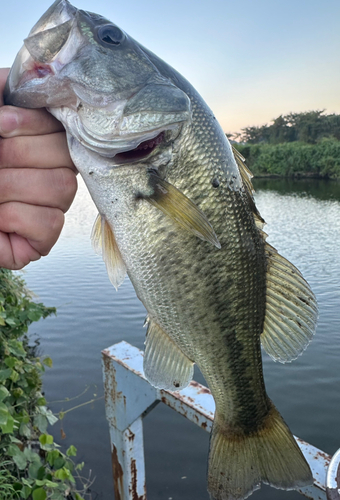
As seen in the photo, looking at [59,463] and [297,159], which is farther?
[297,159]

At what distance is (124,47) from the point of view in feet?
4.49

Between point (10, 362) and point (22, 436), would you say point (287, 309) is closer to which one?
point (10, 362)

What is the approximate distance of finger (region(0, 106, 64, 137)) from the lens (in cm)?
120

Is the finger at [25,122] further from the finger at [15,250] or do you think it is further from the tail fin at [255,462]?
the tail fin at [255,462]

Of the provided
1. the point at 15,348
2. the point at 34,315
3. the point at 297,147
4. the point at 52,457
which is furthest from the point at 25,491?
the point at 297,147

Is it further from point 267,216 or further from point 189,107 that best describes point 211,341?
point 267,216

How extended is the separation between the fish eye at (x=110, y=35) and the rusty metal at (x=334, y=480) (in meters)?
1.91

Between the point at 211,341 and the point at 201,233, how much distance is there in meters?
0.51

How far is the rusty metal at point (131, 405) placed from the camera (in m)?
2.40

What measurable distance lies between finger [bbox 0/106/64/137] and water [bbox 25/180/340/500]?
497cm

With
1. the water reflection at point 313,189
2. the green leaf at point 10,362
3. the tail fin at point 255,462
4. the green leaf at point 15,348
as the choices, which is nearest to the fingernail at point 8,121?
the tail fin at point 255,462

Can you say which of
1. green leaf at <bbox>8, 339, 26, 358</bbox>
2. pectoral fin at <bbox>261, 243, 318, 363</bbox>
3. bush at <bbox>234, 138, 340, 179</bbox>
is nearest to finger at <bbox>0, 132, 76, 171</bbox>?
pectoral fin at <bbox>261, 243, 318, 363</bbox>

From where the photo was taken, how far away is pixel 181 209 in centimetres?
128

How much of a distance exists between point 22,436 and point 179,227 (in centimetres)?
281
